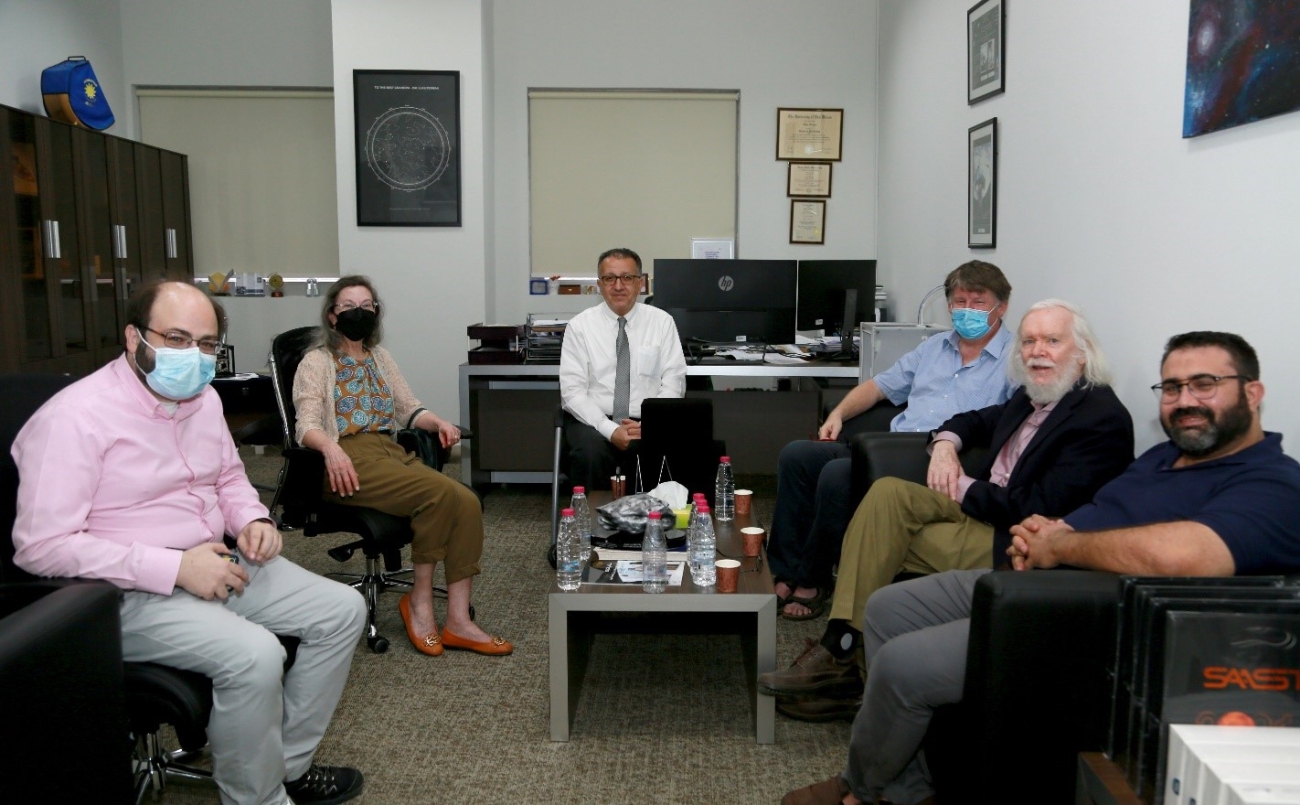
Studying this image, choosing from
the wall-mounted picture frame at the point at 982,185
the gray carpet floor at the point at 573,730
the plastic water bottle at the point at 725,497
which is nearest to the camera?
the gray carpet floor at the point at 573,730

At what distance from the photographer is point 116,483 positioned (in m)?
2.13

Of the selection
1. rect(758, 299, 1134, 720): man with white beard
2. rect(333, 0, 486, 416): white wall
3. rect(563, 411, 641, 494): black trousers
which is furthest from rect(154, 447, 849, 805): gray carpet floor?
rect(333, 0, 486, 416): white wall

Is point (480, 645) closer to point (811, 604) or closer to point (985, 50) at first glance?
point (811, 604)

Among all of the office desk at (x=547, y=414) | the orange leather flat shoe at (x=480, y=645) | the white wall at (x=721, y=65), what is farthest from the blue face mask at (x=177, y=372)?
the white wall at (x=721, y=65)

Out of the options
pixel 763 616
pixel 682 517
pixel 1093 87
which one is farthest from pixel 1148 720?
pixel 1093 87

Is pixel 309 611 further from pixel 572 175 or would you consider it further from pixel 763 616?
pixel 572 175

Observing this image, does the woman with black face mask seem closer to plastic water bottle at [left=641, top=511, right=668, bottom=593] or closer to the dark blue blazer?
plastic water bottle at [left=641, top=511, right=668, bottom=593]

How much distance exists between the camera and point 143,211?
19.5 feet

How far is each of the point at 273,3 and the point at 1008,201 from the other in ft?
16.0

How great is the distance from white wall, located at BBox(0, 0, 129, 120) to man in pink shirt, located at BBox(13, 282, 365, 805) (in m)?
4.01

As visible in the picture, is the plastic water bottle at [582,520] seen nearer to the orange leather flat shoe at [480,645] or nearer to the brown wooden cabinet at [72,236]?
the orange leather flat shoe at [480,645]

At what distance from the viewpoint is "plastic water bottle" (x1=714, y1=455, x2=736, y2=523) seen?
3.37 metres

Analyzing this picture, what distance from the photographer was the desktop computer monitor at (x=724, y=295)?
501 cm

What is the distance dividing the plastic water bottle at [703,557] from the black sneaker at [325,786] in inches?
38.4
